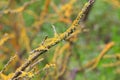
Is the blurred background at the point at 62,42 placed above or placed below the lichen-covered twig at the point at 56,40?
above

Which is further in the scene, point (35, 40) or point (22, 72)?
point (35, 40)

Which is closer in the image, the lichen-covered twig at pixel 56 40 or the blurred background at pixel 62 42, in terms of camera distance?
the lichen-covered twig at pixel 56 40

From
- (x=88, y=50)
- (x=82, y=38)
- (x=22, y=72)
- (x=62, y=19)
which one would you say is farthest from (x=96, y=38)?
(x=22, y=72)

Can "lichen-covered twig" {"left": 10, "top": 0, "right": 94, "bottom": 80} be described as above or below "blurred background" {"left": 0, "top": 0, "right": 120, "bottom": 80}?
below

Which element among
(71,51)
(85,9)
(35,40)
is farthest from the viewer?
(35,40)

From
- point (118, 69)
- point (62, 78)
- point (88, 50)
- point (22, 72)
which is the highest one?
point (88, 50)

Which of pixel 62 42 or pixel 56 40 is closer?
pixel 56 40

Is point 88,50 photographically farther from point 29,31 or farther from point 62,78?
point 62,78

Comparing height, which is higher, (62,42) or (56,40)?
(62,42)
